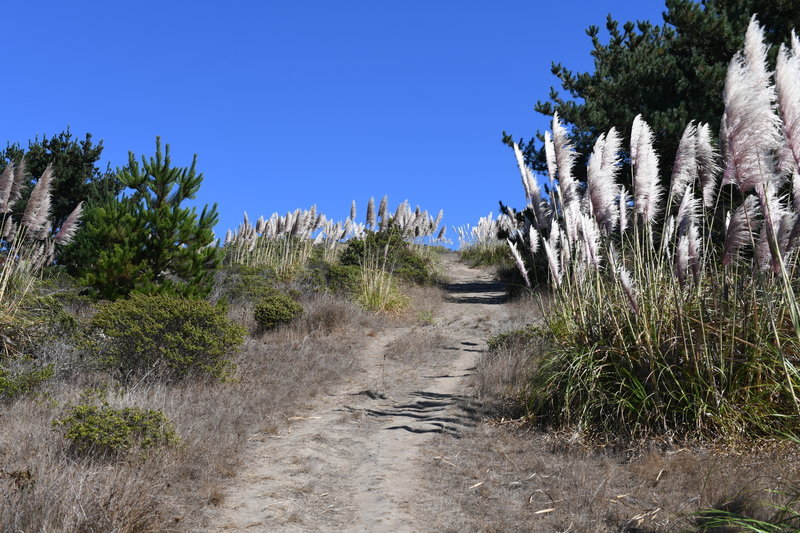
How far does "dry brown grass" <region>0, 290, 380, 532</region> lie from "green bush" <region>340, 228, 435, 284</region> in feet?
29.3

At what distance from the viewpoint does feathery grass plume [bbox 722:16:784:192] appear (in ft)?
12.5

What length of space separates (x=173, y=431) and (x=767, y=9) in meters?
14.7

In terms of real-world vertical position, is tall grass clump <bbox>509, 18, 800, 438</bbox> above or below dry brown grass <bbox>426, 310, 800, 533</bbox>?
above

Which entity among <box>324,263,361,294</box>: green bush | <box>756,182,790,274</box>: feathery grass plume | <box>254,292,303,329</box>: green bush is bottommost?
<box>254,292,303,329</box>: green bush

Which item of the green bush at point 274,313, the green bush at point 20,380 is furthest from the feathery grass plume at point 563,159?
the green bush at point 274,313

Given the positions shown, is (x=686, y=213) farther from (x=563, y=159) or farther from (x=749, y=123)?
(x=749, y=123)

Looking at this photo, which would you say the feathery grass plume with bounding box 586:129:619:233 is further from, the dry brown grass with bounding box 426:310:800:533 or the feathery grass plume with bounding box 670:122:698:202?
the dry brown grass with bounding box 426:310:800:533

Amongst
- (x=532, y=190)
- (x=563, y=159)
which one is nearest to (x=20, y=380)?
(x=532, y=190)

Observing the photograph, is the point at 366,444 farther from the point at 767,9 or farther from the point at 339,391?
the point at 767,9

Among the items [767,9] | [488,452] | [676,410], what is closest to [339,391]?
[488,452]

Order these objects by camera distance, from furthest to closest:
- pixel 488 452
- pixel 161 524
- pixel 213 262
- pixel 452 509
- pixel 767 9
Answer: pixel 767 9, pixel 213 262, pixel 488 452, pixel 452 509, pixel 161 524

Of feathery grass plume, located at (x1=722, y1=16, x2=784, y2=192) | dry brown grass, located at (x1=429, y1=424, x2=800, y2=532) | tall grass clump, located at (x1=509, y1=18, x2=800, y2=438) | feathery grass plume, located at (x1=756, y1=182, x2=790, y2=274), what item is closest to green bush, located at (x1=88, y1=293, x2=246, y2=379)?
dry brown grass, located at (x1=429, y1=424, x2=800, y2=532)

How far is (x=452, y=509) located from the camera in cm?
479

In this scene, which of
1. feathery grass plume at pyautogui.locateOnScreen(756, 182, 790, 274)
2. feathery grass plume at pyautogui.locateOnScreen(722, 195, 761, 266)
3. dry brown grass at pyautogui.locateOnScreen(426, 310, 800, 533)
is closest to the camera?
feathery grass plume at pyautogui.locateOnScreen(756, 182, 790, 274)
